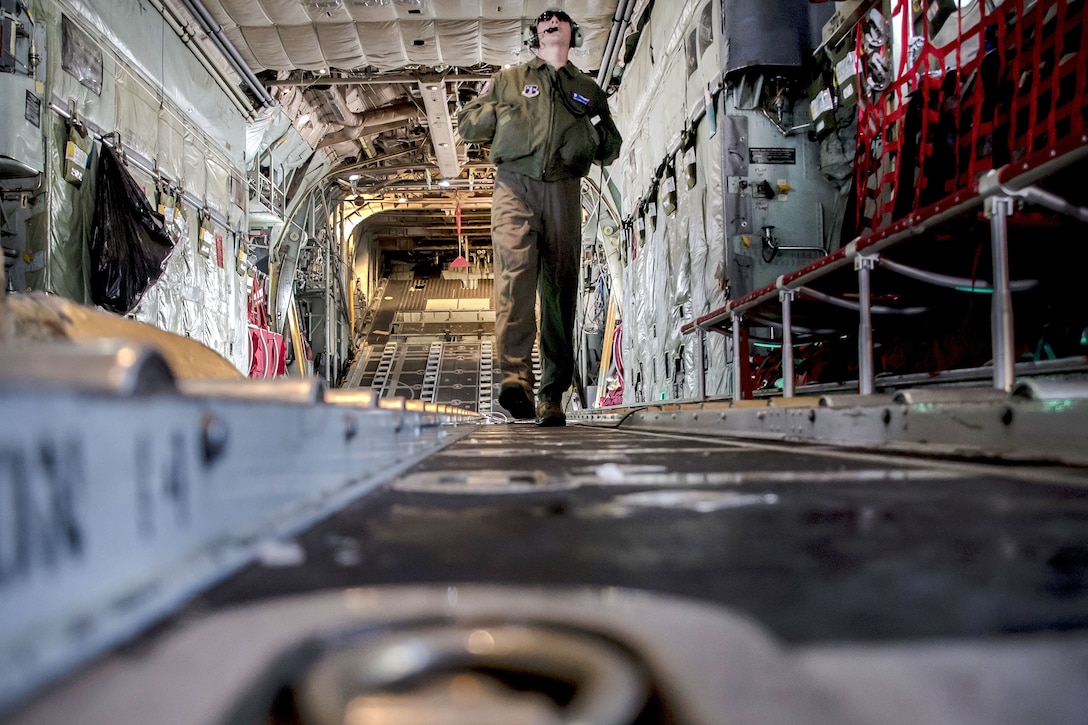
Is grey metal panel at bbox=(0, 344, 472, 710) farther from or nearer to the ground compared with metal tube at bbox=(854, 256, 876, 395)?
nearer to the ground

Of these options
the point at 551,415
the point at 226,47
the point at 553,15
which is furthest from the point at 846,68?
the point at 226,47

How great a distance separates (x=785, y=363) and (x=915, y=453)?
1709 mm

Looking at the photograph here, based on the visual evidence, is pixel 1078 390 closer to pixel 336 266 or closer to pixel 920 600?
pixel 920 600

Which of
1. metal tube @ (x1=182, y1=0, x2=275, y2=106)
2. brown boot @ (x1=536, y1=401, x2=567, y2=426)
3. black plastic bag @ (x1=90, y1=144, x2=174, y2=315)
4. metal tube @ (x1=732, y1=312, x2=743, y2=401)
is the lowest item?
brown boot @ (x1=536, y1=401, x2=567, y2=426)

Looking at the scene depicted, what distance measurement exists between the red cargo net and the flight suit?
1587 millimetres

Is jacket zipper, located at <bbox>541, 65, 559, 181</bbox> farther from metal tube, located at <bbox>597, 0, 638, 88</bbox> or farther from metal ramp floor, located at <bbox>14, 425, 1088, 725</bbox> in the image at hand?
metal ramp floor, located at <bbox>14, 425, 1088, 725</bbox>

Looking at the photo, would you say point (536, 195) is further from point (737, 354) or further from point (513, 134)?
point (737, 354)

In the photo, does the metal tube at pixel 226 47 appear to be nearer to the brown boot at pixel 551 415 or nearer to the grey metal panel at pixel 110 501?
the brown boot at pixel 551 415

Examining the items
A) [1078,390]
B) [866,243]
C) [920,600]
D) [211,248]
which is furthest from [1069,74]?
[211,248]

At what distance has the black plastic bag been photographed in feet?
14.7

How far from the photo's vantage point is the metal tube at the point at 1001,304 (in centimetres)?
172

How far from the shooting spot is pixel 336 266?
12.0 meters

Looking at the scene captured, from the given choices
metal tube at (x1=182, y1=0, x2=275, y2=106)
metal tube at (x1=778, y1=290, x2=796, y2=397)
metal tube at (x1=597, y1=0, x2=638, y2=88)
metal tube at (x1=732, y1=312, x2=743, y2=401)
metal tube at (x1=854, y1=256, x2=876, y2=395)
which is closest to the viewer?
metal tube at (x1=854, y1=256, x2=876, y2=395)

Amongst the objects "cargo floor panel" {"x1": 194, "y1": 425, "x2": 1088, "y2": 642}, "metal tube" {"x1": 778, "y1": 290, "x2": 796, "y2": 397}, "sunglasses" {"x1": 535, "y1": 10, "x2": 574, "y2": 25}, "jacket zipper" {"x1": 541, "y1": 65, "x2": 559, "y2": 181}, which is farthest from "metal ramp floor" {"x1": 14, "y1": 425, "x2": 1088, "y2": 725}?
"sunglasses" {"x1": 535, "y1": 10, "x2": 574, "y2": 25}
